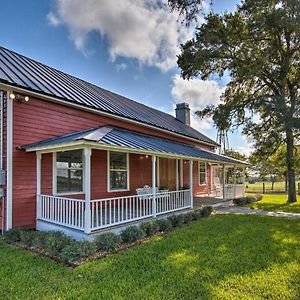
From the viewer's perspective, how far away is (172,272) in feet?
16.1

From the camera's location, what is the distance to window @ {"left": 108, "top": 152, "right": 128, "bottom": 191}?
37.1 ft

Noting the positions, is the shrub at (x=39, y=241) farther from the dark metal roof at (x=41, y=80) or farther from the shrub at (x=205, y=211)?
the shrub at (x=205, y=211)

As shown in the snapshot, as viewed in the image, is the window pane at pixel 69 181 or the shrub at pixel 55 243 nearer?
the shrub at pixel 55 243

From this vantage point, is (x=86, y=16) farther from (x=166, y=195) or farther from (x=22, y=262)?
(x=22, y=262)

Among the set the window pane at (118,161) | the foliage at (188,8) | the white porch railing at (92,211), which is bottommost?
the white porch railing at (92,211)

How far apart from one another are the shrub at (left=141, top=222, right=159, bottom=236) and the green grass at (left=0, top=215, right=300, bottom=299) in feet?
1.81

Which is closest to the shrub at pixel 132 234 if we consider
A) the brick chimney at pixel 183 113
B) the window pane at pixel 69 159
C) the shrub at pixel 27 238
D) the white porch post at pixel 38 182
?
the shrub at pixel 27 238

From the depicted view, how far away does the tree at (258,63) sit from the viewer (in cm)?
1466

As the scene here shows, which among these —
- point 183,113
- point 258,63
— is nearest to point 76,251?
point 258,63

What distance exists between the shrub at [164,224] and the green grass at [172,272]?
0.92 meters

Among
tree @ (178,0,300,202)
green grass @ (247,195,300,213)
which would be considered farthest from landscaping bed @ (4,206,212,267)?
tree @ (178,0,300,202)

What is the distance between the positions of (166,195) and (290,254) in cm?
487

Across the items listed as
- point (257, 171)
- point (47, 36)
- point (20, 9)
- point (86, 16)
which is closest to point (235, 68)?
point (86, 16)

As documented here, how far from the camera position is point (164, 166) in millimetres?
15234
